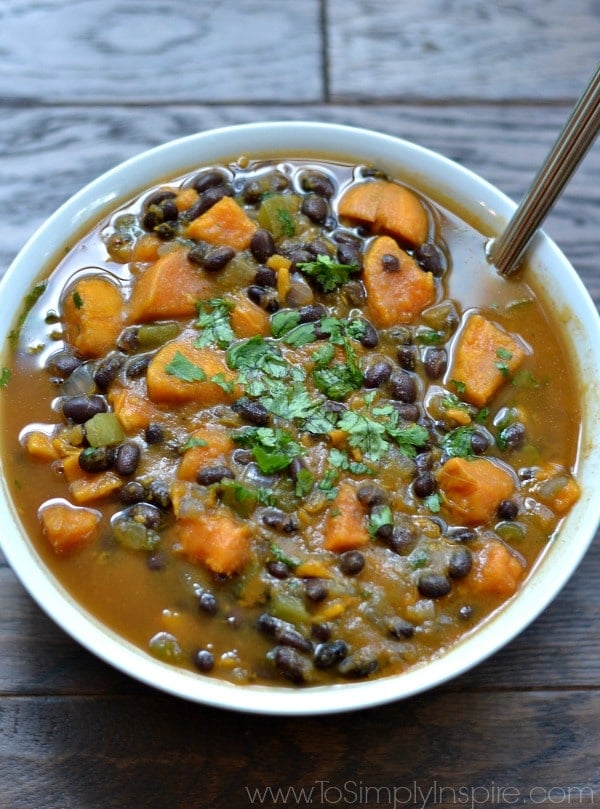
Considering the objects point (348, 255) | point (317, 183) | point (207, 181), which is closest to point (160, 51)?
point (207, 181)

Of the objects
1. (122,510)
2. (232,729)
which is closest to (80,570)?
(122,510)

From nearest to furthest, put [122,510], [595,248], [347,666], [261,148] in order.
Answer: [347,666] → [122,510] → [261,148] → [595,248]

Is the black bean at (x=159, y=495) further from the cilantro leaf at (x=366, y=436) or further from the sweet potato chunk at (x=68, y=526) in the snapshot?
the cilantro leaf at (x=366, y=436)

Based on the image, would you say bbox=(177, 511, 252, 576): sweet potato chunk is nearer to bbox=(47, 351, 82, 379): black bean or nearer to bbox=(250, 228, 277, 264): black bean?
bbox=(47, 351, 82, 379): black bean

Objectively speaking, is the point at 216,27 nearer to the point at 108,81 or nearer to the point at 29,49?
the point at 108,81

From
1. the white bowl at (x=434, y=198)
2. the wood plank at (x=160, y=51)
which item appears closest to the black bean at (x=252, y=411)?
the white bowl at (x=434, y=198)

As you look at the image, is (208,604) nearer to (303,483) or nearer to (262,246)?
(303,483)
